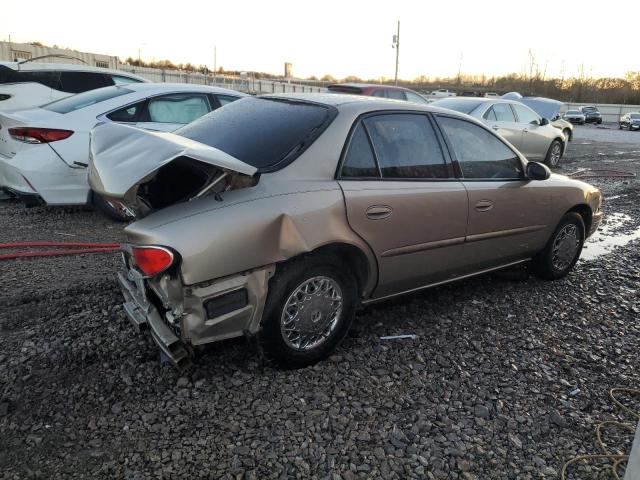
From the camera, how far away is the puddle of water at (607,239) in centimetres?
597

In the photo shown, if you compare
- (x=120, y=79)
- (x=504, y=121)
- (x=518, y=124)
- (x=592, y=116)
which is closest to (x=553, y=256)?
(x=504, y=121)

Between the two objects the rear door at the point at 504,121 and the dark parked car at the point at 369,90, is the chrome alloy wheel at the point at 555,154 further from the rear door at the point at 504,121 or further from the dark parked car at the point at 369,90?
the dark parked car at the point at 369,90

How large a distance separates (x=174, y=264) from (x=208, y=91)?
4750 millimetres

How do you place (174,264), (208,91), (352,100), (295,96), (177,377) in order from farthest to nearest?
(208,91) → (295,96) → (352,100) → (177,377) → (174,264)

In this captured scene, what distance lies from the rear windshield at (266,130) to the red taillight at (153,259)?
79 cm

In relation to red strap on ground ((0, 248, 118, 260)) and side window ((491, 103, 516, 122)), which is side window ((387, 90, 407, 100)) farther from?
red strap on ground ((0, 248, 118, 260))

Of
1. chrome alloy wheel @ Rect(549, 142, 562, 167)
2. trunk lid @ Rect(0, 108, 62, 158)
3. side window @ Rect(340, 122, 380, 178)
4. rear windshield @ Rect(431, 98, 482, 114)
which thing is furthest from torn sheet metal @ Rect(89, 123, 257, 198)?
chrome alloy wheel @ Rect(549, 142, 562, 167)

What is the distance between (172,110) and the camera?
21.3 ft

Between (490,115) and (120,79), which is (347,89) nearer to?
(490,115)

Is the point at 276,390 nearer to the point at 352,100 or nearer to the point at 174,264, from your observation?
the point at 174,264

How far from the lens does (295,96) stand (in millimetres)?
3836

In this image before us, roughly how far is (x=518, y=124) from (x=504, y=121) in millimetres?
484

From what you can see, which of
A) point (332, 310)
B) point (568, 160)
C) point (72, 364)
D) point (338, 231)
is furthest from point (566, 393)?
point (568, 160)

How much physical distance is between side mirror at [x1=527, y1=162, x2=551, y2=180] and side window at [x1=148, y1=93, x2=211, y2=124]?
417 centimetres
